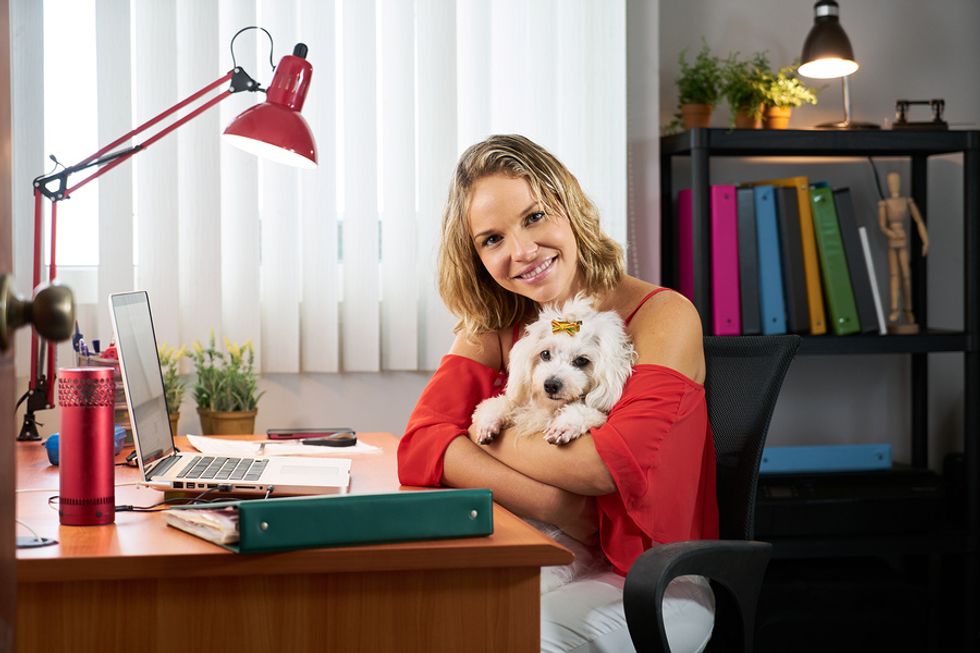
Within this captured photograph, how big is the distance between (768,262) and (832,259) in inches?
7.1

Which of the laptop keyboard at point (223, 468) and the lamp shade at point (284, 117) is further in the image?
the lamp shade at point (284, 117)

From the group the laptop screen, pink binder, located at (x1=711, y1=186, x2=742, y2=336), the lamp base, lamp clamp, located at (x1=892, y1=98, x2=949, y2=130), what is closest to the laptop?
the laptop screen

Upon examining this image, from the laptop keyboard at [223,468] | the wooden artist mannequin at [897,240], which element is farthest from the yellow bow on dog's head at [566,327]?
the wooden artist mannequin at [897,240]

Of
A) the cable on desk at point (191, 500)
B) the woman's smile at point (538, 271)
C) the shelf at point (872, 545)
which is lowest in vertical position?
the shelf at point (872, 545)

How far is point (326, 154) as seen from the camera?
101 inches

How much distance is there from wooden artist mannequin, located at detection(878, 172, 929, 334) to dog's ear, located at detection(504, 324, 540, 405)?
164 centimetres

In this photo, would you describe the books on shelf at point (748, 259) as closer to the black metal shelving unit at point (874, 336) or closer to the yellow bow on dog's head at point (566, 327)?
the black metal shelving unit at point (874, 336)

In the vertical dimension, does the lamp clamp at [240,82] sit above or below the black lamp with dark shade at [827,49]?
below

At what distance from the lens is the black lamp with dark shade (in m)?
2.66

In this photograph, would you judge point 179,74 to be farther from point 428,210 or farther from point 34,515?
point 34,515

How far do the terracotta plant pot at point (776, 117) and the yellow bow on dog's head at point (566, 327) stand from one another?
4.88 ft

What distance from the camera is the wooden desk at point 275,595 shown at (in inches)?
44.2

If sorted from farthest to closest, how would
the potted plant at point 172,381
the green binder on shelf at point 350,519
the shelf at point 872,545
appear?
the shelf at point 872,545 → the potted plant at point 172,381 → the green binder on shelf at point 350,519

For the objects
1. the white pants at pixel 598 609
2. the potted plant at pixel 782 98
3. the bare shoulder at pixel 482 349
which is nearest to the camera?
the white pants at pixel 598 609
